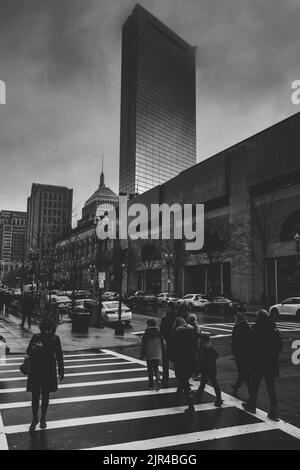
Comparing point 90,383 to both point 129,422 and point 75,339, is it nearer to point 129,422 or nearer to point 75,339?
point 129,422

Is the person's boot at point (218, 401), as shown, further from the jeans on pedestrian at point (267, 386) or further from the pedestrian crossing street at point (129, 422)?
the jeans on pedestrian at point (267, 386)

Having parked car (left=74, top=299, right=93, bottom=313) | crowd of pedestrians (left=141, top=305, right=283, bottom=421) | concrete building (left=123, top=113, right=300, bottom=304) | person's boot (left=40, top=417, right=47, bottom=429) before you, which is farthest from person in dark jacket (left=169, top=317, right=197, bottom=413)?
concrete building (left=123, top=113, right=300, bottom=304)

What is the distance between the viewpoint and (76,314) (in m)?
21.6

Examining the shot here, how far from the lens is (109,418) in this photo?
285 inches

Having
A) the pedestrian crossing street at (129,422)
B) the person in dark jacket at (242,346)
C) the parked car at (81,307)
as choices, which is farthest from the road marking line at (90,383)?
the parked car at (81,307)

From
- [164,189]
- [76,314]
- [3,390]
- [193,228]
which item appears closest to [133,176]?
[164,189]

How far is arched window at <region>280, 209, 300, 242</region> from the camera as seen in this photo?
45.9m

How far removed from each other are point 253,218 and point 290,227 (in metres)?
5.48

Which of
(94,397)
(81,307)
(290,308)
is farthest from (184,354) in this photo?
(290,308)

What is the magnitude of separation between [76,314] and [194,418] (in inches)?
599

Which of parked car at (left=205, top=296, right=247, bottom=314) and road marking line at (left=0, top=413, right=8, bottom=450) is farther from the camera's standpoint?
parked car at (left=205, top=296, right=247, bottom=314)

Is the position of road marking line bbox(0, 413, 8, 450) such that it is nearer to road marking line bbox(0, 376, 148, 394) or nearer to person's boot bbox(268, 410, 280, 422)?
road marking line bbox(0, 376, 148, 394)

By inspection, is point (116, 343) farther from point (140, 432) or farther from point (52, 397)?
point (140, 432)

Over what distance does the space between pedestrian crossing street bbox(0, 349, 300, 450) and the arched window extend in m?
39.5
